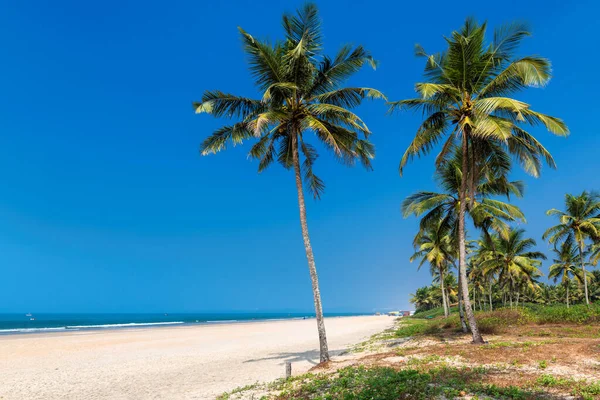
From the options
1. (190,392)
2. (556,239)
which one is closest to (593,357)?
(190,392)

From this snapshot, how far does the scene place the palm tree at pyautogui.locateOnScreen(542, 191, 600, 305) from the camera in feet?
91.4

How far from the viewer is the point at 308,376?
33.2 ft

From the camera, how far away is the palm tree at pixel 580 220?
91.4 feet

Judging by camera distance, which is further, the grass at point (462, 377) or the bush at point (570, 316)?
the bush at point (570, 316)

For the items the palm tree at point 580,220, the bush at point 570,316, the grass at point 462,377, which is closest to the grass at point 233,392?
the grass at point 462,377

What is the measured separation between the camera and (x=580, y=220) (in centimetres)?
2839

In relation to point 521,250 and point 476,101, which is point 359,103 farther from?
point 521,250

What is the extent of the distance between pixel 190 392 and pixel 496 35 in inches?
675

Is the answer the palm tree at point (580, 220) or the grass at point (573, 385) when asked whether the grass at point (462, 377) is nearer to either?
the grass at point (573, 385)

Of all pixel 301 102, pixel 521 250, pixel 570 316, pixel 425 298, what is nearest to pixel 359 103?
pixel 301 102

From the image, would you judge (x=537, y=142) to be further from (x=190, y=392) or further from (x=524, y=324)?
(x=190, y=392)

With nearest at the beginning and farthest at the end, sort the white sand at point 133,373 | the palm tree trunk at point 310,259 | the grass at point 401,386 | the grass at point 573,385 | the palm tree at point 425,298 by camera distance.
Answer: the grass at point 573,385, the grass at point 401,386, the white sand at point 133,373, the palm tree trunk at point 310,259, the palm tree at point 425,298

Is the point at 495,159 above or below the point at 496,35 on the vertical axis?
below

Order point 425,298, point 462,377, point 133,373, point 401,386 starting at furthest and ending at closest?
1. point 425,298
2. point 133,373
3. point 462,377
4. point 401,386
